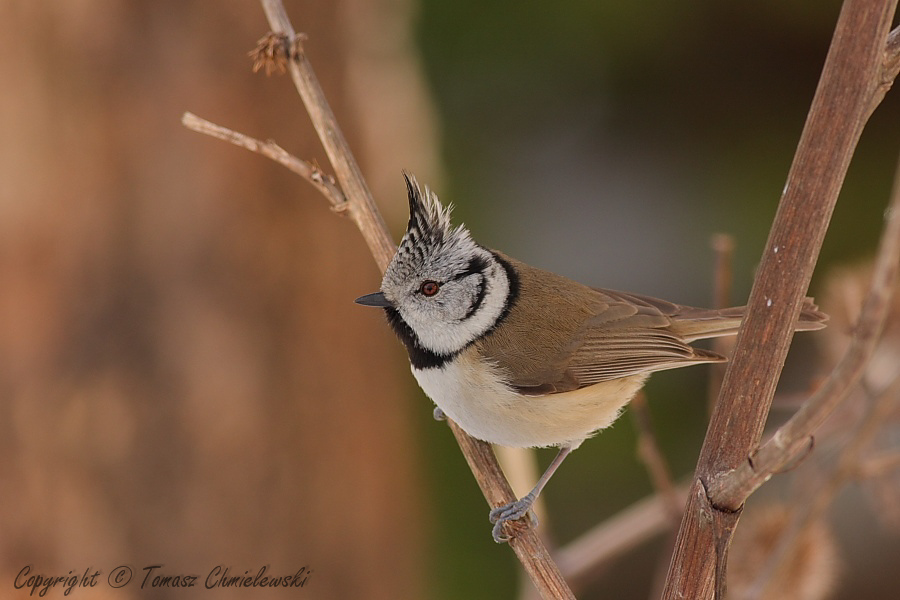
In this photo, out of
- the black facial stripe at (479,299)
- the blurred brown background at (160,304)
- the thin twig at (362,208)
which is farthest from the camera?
the blurred brown background at (160,304)

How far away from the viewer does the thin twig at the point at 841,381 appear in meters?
0.94

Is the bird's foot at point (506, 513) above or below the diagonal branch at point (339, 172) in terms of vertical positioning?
below

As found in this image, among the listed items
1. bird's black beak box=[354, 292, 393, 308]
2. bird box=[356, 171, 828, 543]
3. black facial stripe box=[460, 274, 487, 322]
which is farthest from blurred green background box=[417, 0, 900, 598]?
bird's black beak box=[354, 292, 393, 308]

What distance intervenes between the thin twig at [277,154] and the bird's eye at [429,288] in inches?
18.5

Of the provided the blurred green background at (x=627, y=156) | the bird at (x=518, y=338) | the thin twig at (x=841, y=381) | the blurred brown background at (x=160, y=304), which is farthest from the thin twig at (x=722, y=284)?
the blurred green background at (x=627, y=156)

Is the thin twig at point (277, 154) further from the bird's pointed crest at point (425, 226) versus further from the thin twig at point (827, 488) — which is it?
the thin twig at point (827, 488)

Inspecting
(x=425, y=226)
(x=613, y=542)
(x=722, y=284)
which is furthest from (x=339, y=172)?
(x=613, y=542)

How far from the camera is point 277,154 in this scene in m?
1.74

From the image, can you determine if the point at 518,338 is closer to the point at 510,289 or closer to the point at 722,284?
the point at 510,289

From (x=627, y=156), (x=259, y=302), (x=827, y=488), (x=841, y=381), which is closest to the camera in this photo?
(x=841, y=381)

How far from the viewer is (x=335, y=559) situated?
3.90m

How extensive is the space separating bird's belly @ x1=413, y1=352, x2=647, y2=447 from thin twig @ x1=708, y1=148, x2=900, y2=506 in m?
0.99

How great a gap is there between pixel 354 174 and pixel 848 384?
114 centimetres

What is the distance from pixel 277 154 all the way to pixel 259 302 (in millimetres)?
2070
